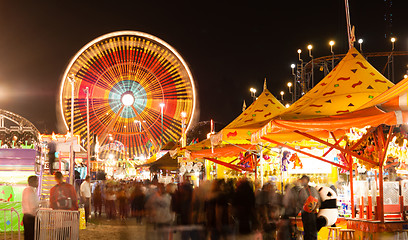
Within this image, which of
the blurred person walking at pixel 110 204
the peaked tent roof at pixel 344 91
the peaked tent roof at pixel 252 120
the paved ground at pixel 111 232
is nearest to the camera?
the peaked tent roof at pixel 344 91

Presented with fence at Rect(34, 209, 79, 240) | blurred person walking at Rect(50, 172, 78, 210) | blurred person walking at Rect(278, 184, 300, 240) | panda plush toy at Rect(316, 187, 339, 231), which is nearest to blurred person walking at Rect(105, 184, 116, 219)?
blurred person walking at Rect(50, 172, 78, 210)

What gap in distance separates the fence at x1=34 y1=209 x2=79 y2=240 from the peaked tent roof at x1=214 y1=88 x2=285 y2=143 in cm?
421

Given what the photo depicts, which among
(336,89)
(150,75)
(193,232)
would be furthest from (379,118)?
(150,75)

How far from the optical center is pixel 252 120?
581 inches

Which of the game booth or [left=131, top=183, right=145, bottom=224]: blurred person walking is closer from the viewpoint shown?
the game booth

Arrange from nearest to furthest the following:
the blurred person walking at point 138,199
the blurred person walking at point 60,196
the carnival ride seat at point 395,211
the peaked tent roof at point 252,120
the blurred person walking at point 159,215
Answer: the blurred person walking at point 159,215
the carnival ride seat at point 395,211
the blurred person walking at point 60,196
the peaked tent roof at point 252,120
the blurred person walking at point 138,199

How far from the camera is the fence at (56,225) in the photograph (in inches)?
423

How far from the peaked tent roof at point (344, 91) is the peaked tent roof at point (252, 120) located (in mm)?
1937

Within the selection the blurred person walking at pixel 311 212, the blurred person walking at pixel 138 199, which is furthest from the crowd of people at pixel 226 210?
the blurred person walking at pixel 138 199

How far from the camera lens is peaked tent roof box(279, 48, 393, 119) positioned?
10219 millimetres

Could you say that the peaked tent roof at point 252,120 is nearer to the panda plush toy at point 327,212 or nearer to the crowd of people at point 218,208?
the crowd of people at point 218,208

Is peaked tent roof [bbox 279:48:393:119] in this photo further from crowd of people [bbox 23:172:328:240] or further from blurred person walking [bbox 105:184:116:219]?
blurred person walking [bbox 105:184:116:219]

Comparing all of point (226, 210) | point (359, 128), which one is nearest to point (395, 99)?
point (359, 128)

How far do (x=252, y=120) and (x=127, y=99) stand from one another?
1906 cm
